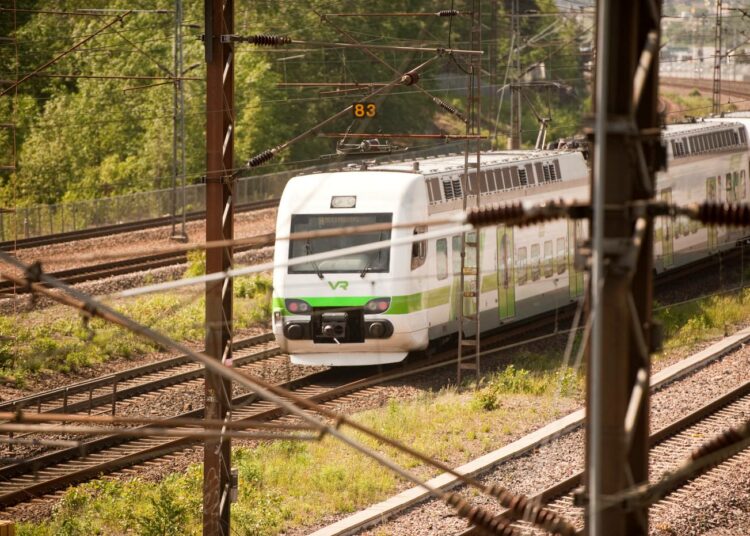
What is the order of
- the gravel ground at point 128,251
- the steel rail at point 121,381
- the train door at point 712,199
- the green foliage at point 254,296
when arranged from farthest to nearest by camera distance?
the train door at point 712,199
the gravel ground at point 128,251
the green foliage at point 254,296
the steel rail at point 121,381

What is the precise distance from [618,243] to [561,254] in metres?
17.7

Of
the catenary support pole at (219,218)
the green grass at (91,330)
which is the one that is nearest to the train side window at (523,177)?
the green grass at (91,330)

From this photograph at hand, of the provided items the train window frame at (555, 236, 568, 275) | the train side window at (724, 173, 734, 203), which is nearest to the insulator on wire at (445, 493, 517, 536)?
the train window frame at (555, 236, 568, 275)

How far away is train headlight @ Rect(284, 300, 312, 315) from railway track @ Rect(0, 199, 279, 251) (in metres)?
11.4

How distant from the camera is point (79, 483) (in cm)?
1373

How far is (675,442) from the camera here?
48.4 ft

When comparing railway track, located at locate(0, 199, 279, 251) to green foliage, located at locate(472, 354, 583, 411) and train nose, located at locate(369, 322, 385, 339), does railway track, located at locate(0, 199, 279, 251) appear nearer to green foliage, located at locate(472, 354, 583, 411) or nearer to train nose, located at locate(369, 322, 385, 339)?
train nose, located at locate(369, 322, 385, 339)

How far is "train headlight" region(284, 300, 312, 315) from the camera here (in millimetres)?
17797

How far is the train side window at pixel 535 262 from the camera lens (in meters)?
21.4

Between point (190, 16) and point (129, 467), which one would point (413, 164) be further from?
point (190, 16)

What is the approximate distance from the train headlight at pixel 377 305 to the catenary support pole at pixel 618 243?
478 inches

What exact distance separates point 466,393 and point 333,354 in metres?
2.19

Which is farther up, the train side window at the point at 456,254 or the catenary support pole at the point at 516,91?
the catenary support pole at the point at 516,91

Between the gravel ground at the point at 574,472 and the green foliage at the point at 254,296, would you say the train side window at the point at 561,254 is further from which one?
the green foliage at the point at 254,296
